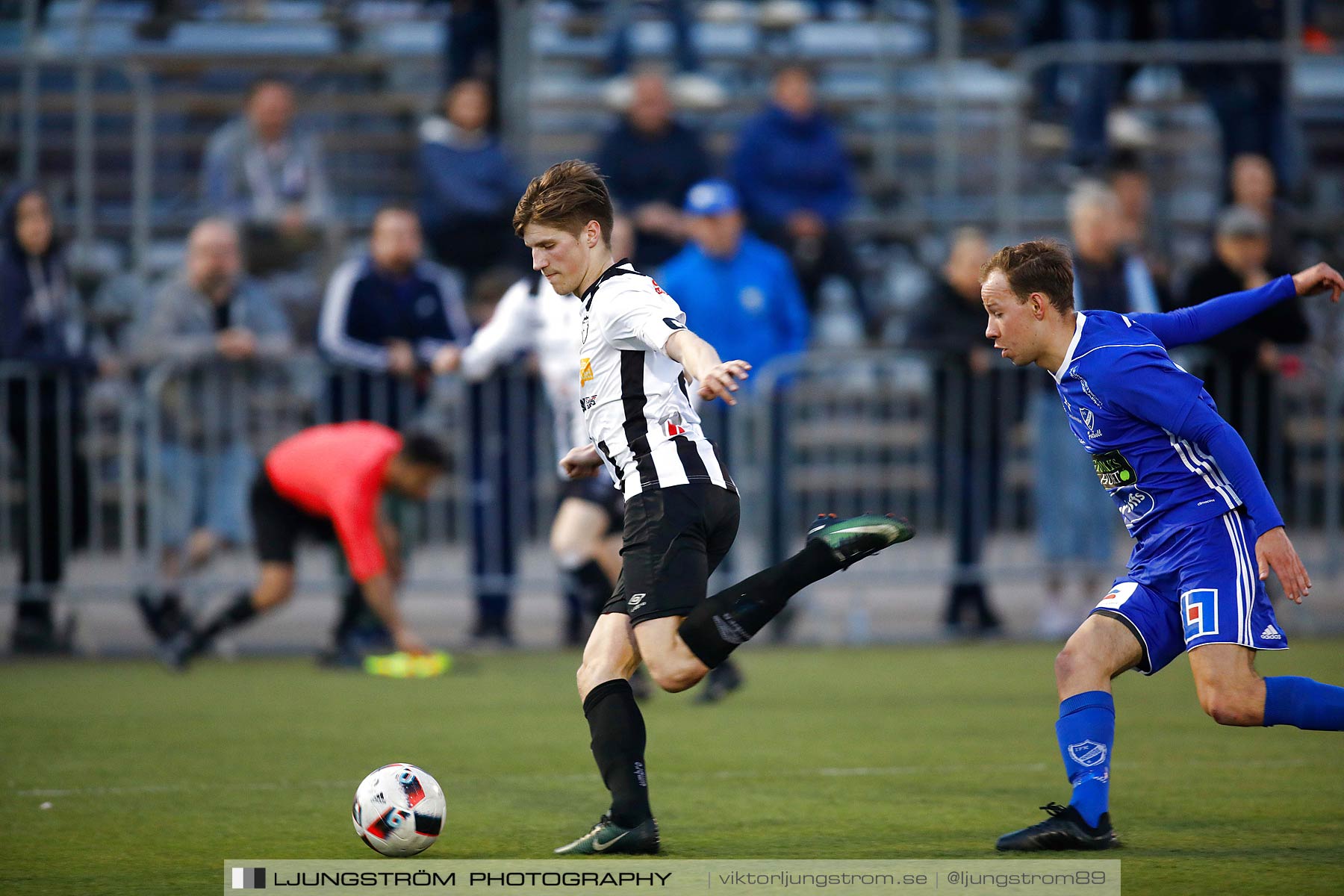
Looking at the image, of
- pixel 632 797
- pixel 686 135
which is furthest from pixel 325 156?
pixel 632 797

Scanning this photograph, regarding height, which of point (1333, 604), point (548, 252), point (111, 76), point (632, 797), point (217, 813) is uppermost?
point (111, 76)

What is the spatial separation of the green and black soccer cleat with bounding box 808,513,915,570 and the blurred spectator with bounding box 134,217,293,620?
6.10 metres

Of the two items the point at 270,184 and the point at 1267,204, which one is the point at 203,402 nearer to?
the point at 270,184

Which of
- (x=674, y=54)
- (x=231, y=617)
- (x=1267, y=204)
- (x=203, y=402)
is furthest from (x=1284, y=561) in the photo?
(x=674, y=54)

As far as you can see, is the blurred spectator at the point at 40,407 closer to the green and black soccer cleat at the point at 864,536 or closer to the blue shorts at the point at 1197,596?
the green and black soccer cleat at the point at 864,536

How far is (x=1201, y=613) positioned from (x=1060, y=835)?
0.77 m

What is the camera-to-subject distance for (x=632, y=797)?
4867mm

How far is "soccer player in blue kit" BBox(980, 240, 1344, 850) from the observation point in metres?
4.91

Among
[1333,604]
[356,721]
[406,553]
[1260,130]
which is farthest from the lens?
[1260,130]

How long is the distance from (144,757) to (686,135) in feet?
22.0

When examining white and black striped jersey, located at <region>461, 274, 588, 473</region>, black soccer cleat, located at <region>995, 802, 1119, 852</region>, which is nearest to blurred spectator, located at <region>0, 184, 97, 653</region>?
white and black striped jersey, located at <region>461, 274, 588, 473</region>

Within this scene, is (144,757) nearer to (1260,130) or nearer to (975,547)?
(975,547)

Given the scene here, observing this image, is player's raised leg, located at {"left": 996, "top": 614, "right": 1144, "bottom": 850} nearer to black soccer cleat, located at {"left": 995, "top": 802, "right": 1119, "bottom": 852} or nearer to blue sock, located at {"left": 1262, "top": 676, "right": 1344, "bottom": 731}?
black soccer cleat, located at {"left": 995, "top": 802, "right": 1119, "bottom": 852}

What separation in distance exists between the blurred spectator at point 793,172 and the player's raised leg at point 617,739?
7.65 metres
